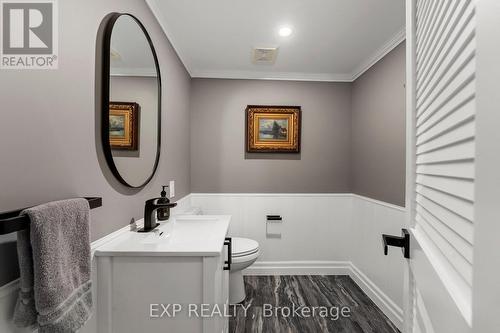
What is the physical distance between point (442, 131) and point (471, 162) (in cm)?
18

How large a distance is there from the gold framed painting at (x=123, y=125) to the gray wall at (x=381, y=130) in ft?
6.20

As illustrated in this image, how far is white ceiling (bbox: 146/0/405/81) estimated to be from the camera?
163 centimetres

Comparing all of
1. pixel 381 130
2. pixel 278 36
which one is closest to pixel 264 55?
pixel 278 36

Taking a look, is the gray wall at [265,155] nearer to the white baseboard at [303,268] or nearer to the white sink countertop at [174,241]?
the white baseboard at [303,268]

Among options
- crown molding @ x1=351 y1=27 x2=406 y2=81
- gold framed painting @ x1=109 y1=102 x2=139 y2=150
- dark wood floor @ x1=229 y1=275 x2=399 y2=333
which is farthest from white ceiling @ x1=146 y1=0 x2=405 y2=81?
dark wood floor @ x1=229 y1=275 x2=399 y2=333

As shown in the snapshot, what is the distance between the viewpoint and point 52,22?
0.85m

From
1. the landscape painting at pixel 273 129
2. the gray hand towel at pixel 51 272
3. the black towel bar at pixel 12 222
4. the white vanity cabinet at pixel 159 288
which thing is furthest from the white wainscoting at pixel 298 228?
the black towel bar at pixel 12 222

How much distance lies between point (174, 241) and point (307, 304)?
1550 mm

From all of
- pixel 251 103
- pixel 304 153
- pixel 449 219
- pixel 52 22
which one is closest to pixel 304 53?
pixel 251 103

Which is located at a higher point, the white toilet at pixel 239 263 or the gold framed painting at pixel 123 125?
the gold framed painting at pixel 123 125

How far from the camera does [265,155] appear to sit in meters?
2.74

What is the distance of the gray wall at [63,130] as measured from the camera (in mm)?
680

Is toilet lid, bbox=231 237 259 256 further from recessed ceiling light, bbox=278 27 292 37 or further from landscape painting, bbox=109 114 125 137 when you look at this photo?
recessed ceiling light, bbox=278 27 292 37

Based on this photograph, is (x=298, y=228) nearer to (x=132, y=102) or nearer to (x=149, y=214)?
(x=149, y=214)
